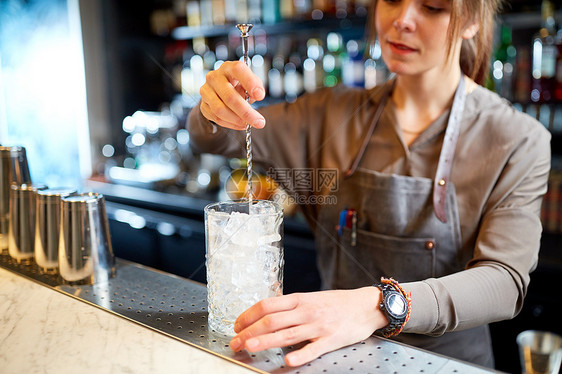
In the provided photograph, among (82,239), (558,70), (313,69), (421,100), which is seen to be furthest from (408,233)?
(313,69)

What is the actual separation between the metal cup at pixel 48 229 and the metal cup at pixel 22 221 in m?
0.08

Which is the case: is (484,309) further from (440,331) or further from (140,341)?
(140,341)

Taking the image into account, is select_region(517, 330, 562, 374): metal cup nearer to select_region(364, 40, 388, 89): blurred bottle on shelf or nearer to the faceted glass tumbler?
the faceted glass tumbler

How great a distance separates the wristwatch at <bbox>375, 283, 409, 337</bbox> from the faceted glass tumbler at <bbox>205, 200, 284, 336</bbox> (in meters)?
0.17

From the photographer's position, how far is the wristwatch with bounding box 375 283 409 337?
861mm

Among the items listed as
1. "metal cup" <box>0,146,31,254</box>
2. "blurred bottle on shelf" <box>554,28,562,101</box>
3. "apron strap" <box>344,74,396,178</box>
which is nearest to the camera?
"metal cup" <box>0,146,31,254</box>

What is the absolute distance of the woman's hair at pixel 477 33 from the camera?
49.0 inches

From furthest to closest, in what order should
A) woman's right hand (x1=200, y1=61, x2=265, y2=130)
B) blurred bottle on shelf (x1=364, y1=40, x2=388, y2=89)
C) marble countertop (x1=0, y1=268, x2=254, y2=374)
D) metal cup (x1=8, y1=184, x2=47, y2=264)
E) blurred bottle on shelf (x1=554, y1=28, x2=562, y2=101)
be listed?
blurred bottle on shelf (x1=364, y1=40, x2=388, y2=89), blurred bottle on shelf (x1=554, y1=28, x2=562, y2=101), metal cup (x1=8, y1=184, x2=47, y2=264), woman's right hand (x1=200, y1=61, x2=265, y2=130), marble countertop (x1=0, y1=268, x2=254, y2=374)

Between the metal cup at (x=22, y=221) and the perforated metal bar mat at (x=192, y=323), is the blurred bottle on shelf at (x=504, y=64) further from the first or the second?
the metal cup at (x=22, y=221)

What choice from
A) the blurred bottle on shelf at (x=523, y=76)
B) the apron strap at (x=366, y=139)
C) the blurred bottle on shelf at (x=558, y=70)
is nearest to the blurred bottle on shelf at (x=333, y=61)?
the blurred bottle on shelf at (x=523, y=76)

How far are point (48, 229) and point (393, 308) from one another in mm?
737

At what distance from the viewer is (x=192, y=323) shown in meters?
0.93

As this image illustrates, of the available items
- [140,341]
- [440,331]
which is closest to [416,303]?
[440,331]

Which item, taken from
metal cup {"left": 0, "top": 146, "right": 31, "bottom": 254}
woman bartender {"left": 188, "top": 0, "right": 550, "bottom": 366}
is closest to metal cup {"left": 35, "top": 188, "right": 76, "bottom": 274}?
metal cup {"left": 0, "top": 146, "right": 31, "bottom": 254}
